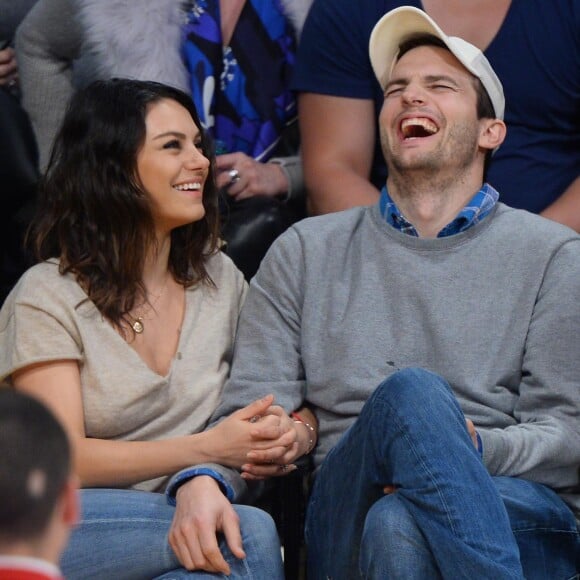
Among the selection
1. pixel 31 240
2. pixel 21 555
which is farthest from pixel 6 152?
pixel 21 555

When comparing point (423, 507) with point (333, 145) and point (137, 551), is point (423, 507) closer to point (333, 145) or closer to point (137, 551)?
point (137, 551)

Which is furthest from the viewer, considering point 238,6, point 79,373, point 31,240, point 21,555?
point 238,6

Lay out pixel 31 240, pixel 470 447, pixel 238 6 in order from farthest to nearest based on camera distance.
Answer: pixel 238 6 < pixel 31 240 < pixel 470 447

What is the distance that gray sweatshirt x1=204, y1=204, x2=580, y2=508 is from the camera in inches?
84.7

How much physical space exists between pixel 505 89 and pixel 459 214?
567mm

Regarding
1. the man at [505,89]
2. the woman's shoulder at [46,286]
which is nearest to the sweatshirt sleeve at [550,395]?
the man at [505,89]

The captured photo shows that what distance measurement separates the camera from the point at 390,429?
1.88m

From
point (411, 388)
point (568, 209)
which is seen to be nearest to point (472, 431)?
point (411, 388)

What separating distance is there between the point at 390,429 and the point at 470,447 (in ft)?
0.40

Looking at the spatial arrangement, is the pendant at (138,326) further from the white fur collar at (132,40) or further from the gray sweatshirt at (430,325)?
the white fur collar at (132,40)

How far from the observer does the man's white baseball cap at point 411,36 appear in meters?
2.39

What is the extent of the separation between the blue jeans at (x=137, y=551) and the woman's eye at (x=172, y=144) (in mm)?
686

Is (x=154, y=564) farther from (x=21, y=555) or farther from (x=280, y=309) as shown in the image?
(x=21, y=555)

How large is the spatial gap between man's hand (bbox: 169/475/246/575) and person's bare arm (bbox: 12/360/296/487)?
0.10m
